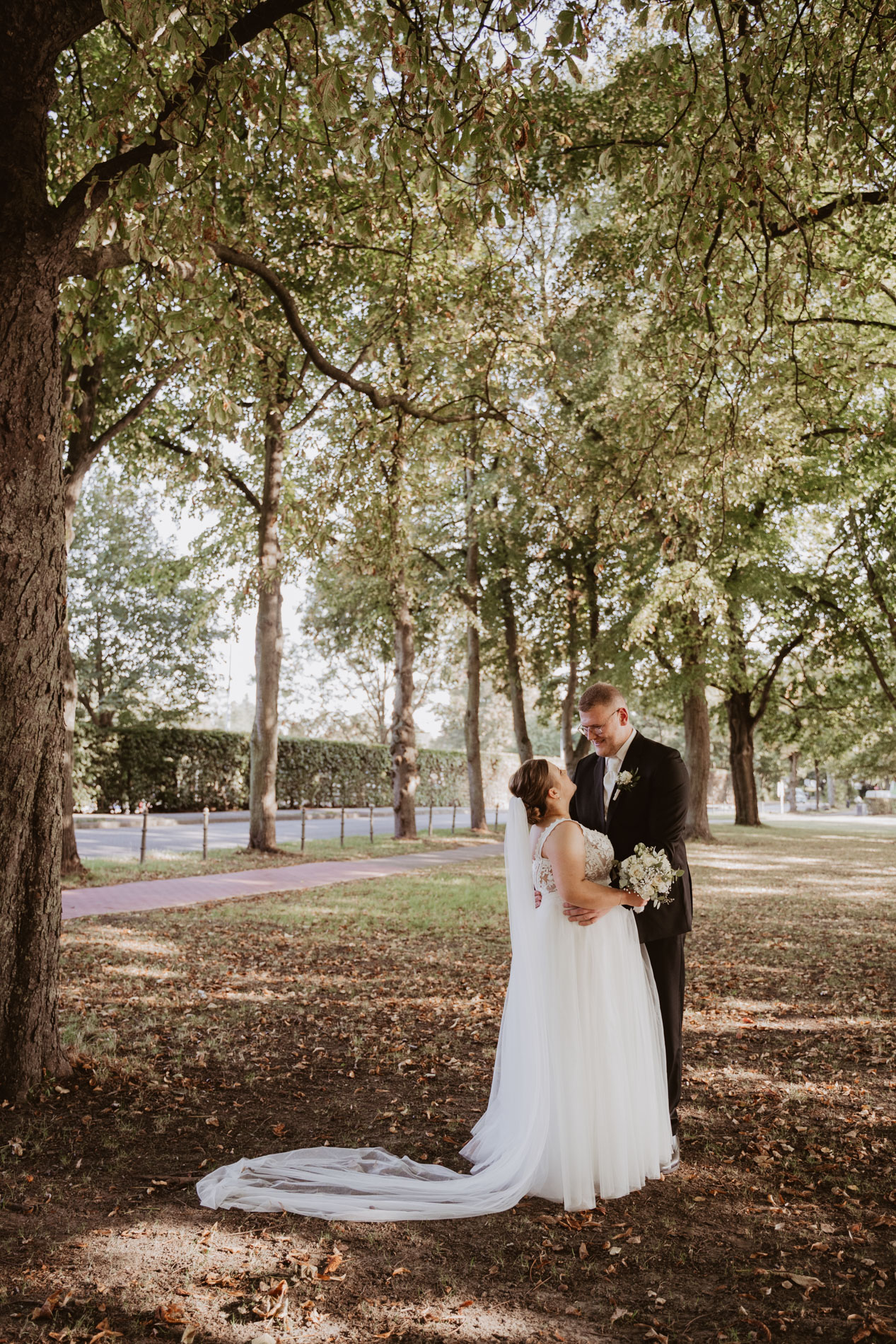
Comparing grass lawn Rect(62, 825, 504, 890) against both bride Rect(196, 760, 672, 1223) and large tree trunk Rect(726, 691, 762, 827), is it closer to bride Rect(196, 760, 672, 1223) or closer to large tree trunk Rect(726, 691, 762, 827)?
bride Rect(196, 760, 672, 1223)

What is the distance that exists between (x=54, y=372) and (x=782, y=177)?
5112 mm

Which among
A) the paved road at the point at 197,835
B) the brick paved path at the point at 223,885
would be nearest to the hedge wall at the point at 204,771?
the paved road at the point at 197,835

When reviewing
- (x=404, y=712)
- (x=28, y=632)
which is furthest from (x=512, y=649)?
(x=28, y=632)

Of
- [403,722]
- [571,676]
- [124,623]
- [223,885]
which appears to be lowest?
[223,885]

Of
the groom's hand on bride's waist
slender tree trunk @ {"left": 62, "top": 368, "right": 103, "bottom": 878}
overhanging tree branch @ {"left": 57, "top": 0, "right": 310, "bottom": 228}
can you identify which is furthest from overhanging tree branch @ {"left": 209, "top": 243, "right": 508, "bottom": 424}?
the groom's hand on bride's waist

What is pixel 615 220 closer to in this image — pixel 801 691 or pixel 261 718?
pixel 261 718

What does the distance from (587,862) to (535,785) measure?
467mm

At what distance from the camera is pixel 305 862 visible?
61.5 ft

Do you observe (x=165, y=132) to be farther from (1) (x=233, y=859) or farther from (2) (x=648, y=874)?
(1) (x=233, y=859)

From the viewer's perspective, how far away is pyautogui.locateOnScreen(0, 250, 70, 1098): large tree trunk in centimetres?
491

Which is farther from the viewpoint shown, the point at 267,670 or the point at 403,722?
the point at 403,722

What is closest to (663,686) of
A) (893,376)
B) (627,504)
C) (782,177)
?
(893,376)

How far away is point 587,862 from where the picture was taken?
14.6 feet

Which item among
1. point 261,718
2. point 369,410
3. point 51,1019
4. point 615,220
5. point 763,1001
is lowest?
point 763,1001
